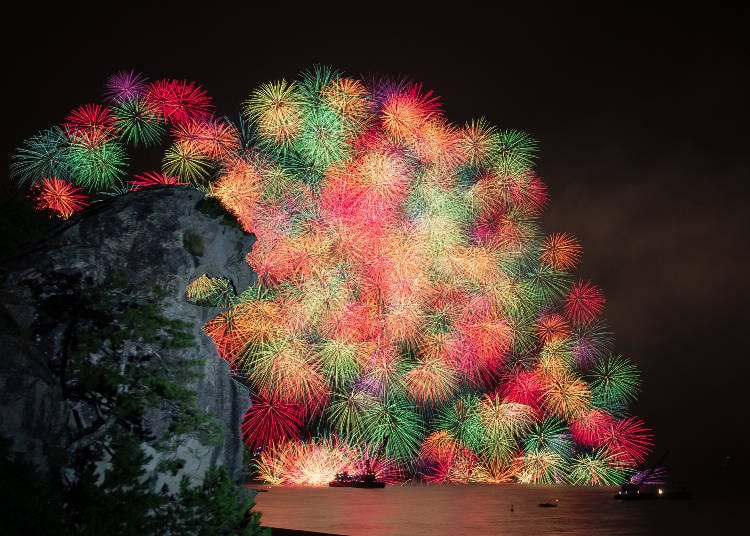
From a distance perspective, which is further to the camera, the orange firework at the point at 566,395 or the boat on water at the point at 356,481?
the orange firework at the point at 566,395

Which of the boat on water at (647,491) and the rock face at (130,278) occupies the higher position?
the boat on water at (647,491)

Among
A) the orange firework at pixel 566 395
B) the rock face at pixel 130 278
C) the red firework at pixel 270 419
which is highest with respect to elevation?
the orange firework at pixel 566 395

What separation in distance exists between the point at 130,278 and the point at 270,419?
21068 mm

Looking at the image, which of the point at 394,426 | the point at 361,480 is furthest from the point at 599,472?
the point at 361,480

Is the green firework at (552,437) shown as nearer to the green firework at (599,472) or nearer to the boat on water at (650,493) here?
the green firework at (599,472)

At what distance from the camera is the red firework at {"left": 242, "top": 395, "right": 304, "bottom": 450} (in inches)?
1242

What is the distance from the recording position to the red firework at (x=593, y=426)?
34.1m

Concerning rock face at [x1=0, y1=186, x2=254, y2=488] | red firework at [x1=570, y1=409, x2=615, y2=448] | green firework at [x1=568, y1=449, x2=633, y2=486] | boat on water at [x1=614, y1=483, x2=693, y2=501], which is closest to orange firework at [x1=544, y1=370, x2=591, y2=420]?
red firework at [x1=570, y1=409, x2=615, y2=448]

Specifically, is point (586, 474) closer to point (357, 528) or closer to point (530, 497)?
point (530, 497)

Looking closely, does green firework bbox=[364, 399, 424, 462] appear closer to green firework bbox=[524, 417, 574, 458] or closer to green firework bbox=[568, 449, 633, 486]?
green firework bbox=[524, 417, 574, 458]

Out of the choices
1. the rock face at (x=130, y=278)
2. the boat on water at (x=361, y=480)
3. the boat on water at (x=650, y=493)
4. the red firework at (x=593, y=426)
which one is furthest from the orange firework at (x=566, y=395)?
the rock face at (x=130, y=278)

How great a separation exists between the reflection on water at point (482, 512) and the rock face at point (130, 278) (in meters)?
6.35

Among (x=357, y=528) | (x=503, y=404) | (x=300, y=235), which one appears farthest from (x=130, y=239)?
(x=503, y=404)

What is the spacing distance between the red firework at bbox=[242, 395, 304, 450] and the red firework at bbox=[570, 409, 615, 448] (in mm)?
10885
